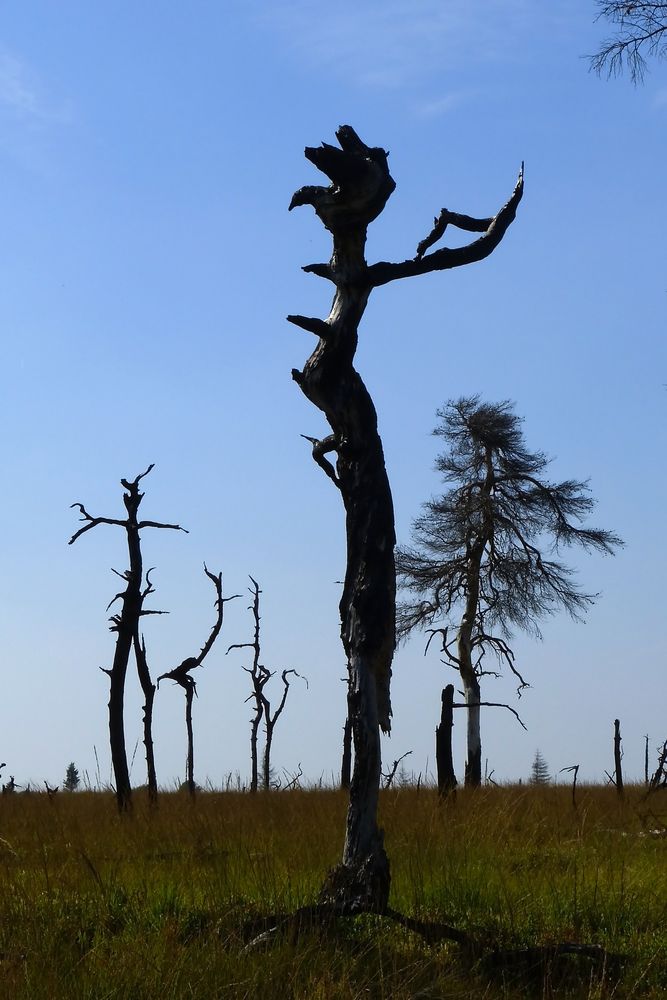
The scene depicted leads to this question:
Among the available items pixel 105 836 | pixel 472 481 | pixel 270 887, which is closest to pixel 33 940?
pixel 270 887

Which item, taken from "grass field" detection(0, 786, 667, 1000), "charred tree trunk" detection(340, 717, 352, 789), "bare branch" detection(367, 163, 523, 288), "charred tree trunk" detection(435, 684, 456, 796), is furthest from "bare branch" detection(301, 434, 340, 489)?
"charred tree trunk" detection(340, 717, 352, 789)

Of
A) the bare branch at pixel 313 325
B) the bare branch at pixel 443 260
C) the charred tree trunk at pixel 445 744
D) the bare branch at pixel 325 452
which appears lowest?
the charred tree trunk at pixel 445 744

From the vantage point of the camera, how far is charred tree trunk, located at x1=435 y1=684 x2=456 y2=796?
56.0 ft

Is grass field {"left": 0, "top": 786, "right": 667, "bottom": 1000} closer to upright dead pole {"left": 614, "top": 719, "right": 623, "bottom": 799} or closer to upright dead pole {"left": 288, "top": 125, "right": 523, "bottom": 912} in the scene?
Answer: upright dead pole {"left": 288, "top": 125, "right": 523, "bottom": 912}

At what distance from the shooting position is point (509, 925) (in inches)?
312

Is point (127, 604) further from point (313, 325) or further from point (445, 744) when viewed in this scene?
point (313, 325)

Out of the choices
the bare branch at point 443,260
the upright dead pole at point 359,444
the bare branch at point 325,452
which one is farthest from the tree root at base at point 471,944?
the bare branch at point 443,260

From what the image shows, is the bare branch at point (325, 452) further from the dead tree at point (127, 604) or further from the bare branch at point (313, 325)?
the dead tree at point (127, 604)

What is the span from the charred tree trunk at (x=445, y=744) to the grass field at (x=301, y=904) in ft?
12.9

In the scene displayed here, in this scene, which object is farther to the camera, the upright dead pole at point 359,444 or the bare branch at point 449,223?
the bare branch at point 449,223

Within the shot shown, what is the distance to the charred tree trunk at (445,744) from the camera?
17.1m

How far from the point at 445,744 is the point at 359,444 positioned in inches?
388

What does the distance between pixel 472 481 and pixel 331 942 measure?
19.3m

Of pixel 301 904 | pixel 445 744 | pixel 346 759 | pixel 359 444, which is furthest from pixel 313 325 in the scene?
pixel 346 759
